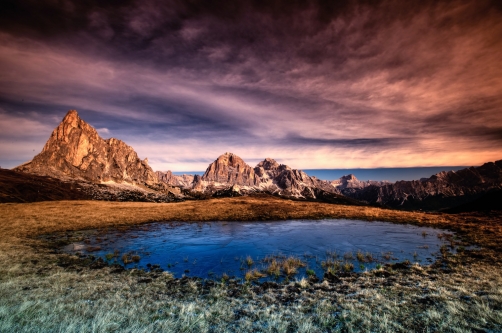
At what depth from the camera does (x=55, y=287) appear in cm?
1305

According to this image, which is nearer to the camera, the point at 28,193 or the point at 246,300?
the point at 246,300

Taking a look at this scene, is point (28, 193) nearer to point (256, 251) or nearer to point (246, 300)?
point (256, 251)

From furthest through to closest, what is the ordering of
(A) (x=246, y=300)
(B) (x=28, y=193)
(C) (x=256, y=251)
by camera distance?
(B) (x=28, y=193)
(C) (x=256, y=251)
(A) (x=246, y=300)

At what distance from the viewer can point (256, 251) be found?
25094mm

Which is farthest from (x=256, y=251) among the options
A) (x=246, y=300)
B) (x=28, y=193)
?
→ (x=28, y=193)

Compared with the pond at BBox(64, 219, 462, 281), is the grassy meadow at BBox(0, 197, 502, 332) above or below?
above

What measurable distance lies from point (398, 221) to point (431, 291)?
139 feet

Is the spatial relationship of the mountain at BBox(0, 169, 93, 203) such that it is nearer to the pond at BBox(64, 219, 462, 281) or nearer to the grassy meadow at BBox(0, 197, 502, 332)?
the pond at BBox(64, 219, 462, 281)

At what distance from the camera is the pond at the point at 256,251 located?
60.3 feet

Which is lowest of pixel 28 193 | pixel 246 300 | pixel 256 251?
pixel 256 251

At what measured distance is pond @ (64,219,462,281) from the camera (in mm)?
18375

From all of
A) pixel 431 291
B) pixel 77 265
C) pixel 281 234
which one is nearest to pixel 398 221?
pixel 281 234

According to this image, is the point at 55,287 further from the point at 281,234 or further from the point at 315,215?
the point at 315,215

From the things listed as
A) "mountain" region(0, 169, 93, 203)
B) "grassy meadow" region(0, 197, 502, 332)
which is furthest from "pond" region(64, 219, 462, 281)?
"mountain" region(0, 169, 93, 203)
